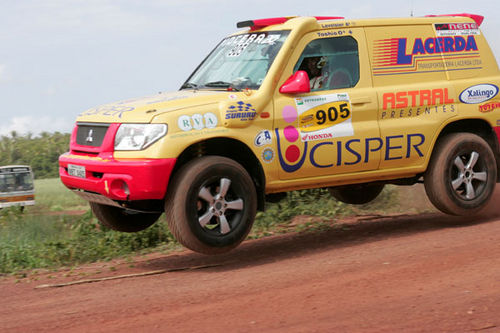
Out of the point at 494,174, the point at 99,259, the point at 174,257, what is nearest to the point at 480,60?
the point at 494,174

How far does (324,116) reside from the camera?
7.41 meters

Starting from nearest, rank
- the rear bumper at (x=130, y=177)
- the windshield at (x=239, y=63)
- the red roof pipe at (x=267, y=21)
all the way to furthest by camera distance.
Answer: the rear bumper at (x=130, y=177) < the windshield at (x=239, y=63) < the red roof pipe at (x=267, y=21)

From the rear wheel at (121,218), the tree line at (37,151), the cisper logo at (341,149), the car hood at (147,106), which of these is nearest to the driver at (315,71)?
the cisper logo at (341,149)

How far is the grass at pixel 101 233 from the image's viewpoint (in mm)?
7977

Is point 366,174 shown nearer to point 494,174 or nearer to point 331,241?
point 331,241

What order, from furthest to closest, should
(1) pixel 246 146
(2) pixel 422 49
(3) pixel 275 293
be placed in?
(2) pixel 422 49 < (1) pixel 246 146 < (3) pixel 275 293

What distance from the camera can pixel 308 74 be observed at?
754cm

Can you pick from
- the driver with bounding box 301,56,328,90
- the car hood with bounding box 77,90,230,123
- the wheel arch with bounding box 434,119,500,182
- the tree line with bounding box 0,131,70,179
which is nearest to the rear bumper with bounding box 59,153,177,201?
the car hood with bounding box 77,90,230,123

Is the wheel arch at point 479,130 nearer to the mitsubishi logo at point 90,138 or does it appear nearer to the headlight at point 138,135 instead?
the headlight at point 138,135

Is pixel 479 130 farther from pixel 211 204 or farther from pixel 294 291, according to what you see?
pixel 294 291

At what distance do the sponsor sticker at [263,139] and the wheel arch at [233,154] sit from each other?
0.36 feet

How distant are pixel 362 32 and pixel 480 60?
1.61m

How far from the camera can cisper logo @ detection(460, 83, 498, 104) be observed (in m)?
8.27

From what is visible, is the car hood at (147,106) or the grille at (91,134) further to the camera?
the grille at (91,134)
